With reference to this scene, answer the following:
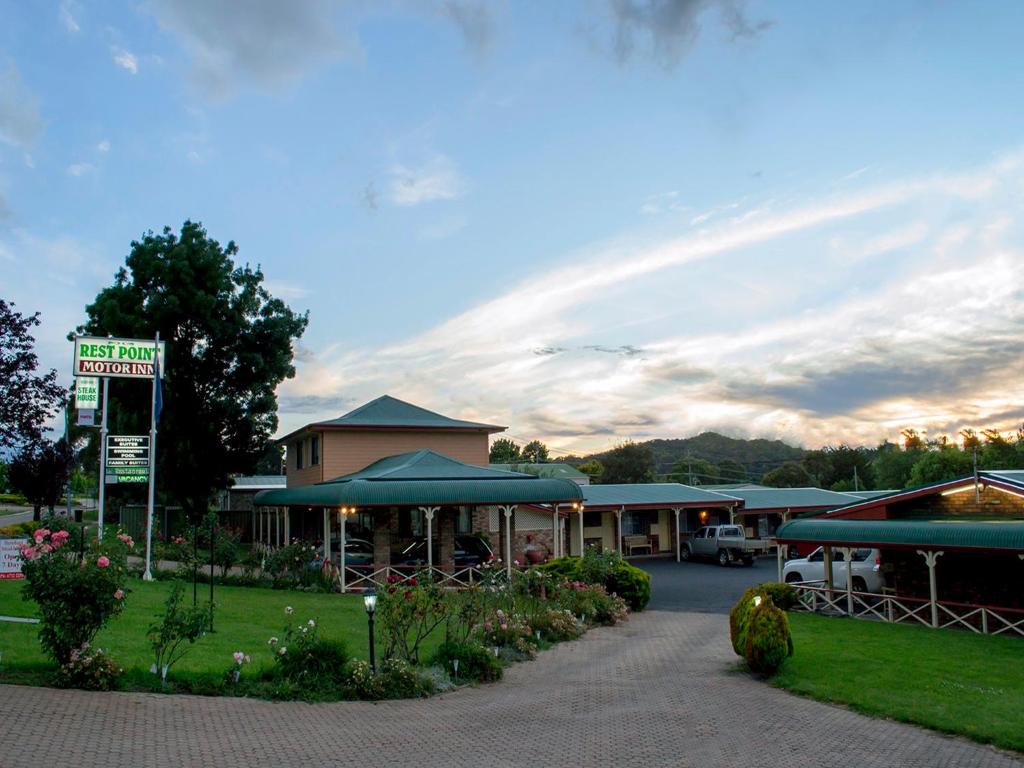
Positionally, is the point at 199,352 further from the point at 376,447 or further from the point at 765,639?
the point at 765,639

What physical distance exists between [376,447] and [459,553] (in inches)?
321

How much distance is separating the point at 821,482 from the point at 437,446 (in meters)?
59.2

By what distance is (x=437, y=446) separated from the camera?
1415 inches

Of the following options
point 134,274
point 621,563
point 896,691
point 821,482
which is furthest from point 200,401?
point 821,482

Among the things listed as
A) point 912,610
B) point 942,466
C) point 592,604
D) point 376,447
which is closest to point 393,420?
point 376,447

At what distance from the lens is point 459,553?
2819 cm

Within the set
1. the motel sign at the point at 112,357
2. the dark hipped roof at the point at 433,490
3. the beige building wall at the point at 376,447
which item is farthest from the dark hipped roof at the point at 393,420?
the motel sign at the point at 112,357

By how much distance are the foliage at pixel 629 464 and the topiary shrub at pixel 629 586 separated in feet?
213

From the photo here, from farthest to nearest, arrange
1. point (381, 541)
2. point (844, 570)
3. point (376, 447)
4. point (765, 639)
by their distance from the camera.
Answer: point (376, 447)
point (381, 541)
point (844, 570)
point (765, 639)

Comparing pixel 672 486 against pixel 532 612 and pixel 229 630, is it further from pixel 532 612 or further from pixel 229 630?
pixel 229 630

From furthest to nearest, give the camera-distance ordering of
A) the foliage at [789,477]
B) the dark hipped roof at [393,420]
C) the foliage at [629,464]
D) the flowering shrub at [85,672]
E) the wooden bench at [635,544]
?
the foliage at [629,464], the foliage at [789,477], the wooden bench at [635,544], the dark hipped roof at [393,420], the flowering shrub at [85,672]

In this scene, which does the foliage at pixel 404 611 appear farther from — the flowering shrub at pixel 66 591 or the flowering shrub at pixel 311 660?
the flowering shrub at pixel 66 591

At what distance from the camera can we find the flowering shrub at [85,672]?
36.0 feet

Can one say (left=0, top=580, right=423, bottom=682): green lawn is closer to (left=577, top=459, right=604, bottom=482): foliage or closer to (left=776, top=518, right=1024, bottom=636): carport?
(left=776, top=518, right=1024, bottom=636): carport
